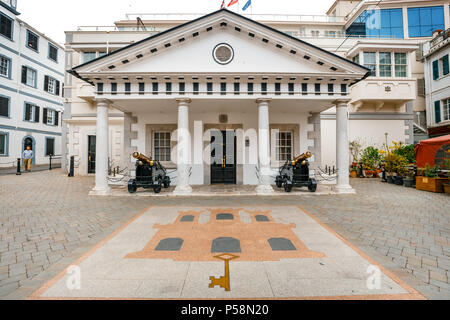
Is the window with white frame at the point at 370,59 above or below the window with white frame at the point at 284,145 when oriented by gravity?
above

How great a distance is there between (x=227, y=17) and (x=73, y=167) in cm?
1387

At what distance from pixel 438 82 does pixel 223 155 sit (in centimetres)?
1908

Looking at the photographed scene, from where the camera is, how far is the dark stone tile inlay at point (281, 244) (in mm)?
3811

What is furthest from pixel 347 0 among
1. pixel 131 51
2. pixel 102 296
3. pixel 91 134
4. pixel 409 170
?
pixel 102 296

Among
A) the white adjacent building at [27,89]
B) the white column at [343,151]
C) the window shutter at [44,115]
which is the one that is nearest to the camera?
the white column at [343,151]

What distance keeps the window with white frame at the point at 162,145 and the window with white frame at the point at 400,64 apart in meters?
16.1

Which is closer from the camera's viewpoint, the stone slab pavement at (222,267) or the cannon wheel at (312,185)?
the stone slab pavement at (222,267)

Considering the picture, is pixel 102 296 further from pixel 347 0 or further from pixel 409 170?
pixel 347 0

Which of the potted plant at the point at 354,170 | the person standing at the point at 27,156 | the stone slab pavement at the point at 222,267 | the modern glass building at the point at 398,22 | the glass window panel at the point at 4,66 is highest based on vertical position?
the modern glass building at the point at 398,22

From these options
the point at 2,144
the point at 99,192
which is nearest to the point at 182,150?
the point at 99,192

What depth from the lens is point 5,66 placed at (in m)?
20.3

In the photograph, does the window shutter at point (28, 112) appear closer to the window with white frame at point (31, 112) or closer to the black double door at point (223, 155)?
the window with white frame at point (31, 112)

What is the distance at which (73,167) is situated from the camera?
1550 cm

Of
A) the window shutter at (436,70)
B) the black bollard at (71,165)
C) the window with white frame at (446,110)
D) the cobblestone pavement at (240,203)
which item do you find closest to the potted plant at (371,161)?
the cobblestone pavement at (240,203)
